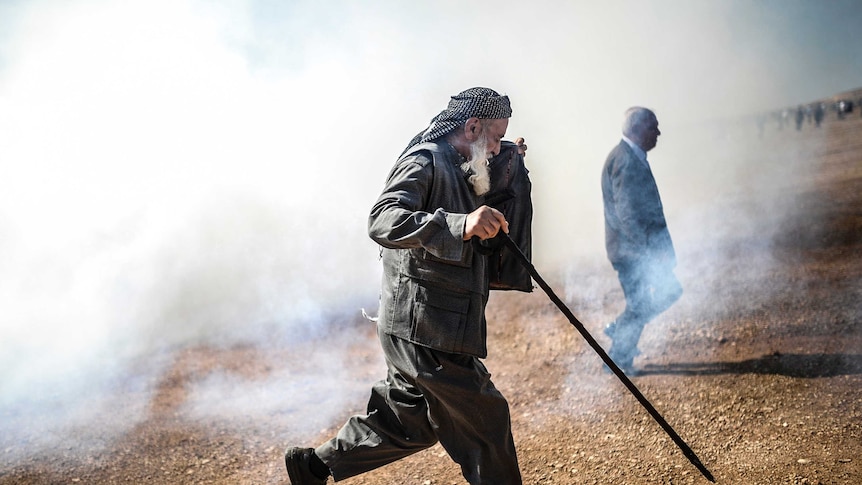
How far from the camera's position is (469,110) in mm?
2584

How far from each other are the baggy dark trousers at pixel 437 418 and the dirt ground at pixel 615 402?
0.79 metres

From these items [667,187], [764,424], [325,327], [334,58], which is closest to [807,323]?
[764,424]

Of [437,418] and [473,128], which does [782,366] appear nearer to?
[437,418]

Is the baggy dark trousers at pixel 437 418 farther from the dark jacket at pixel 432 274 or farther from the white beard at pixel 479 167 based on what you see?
the white beard at pixel 479 167

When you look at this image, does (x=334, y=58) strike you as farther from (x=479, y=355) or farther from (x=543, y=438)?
(x=479, y=355)

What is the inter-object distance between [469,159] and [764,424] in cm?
233

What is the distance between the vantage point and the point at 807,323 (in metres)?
4.84

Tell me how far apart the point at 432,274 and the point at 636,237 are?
2.41 meters

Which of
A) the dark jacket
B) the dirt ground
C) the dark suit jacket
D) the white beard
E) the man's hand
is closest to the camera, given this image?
the man's hand

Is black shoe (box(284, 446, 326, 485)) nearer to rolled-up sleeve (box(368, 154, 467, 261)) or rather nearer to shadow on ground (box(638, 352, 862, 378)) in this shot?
rolled-up sleeve (box(368, 154, 467, 261))

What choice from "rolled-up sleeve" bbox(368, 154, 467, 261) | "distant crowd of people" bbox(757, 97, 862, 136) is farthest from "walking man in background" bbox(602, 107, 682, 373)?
"distant crowd of people" bbox(757, 97, 862, 136)

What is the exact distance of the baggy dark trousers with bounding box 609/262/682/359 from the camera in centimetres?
439

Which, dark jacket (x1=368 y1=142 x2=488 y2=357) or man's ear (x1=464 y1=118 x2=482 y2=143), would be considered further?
man's ear (x1=464 y1=118 x2=482 y2=143)

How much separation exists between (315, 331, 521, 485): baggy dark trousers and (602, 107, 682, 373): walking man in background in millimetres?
Result: 2218
